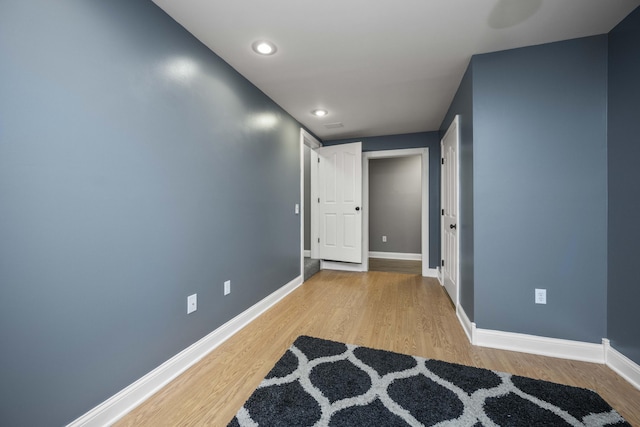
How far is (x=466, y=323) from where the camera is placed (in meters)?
2.24

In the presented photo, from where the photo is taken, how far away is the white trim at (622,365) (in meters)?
1.54

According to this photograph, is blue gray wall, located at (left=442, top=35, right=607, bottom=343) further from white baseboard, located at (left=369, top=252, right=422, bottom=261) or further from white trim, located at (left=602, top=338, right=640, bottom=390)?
white baseboard, located at (left=369, top=252, right=422, bottom=261)

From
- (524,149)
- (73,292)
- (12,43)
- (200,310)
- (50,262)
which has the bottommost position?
(200,310)

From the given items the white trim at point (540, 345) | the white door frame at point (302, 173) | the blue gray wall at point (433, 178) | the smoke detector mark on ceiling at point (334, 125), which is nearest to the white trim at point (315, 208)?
the white door frame at point (302, 173)

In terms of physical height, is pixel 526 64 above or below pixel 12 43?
above

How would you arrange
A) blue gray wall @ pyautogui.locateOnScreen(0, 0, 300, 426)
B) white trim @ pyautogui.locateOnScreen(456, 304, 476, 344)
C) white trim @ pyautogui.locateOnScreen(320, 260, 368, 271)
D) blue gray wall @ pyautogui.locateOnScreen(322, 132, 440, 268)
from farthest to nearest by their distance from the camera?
white trim @ pyautogui.locateOnScreen(320, 260, 368, 271) → blue gray wall @ pyautogui.locateOnScreen(322, 132, 440, 268) → white trim @ pyautogui.locateOnScreen(456, 304, 476, 344) → blue gray wall @ pyautogui.locateOnScreen(0, 0, 300, 426)

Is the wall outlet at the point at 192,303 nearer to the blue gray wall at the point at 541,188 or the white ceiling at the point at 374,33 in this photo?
the white ceiling at the point at 374,33

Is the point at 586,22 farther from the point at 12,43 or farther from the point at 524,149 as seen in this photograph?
the point at 12,43

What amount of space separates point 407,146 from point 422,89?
1558mm

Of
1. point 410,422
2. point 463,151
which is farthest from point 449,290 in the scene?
point 410,422

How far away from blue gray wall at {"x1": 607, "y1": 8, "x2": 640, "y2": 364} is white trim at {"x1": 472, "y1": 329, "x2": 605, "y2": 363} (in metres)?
0.15

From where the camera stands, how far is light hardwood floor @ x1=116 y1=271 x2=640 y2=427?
1.40 metres

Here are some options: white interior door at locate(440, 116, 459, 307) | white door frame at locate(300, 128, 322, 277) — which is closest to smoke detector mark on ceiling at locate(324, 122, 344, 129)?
white door frame at locate(300, 128, 322, 277)

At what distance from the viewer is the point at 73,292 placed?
116 cm
